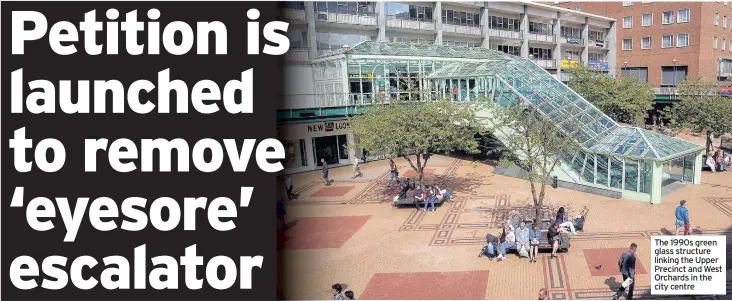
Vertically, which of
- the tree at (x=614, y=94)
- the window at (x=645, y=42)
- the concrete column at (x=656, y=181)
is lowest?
A: the concrete column at (x=656, y=181)

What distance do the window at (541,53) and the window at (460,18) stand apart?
8.97 metres

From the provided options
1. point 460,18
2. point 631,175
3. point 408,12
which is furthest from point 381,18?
point 631,175

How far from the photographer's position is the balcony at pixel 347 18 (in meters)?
34.3

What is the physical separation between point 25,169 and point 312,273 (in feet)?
23.0

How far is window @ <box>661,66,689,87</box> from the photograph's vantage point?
52.5 m

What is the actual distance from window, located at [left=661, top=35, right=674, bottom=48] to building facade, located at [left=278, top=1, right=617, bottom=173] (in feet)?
19.8

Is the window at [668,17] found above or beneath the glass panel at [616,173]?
above

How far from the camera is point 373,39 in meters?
38.0

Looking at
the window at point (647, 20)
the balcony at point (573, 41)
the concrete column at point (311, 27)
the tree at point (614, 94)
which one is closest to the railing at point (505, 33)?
the balcony at point (573, 41)

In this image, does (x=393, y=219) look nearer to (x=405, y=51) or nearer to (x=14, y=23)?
(x=14, y=23)

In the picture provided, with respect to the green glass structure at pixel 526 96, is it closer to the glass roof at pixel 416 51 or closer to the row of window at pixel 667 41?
the glass roof at pixel 416 51

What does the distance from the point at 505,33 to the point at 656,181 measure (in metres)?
32.2

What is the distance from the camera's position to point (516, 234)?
43.5 ft

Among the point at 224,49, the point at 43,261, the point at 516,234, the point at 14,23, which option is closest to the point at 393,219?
the point at 516,234
